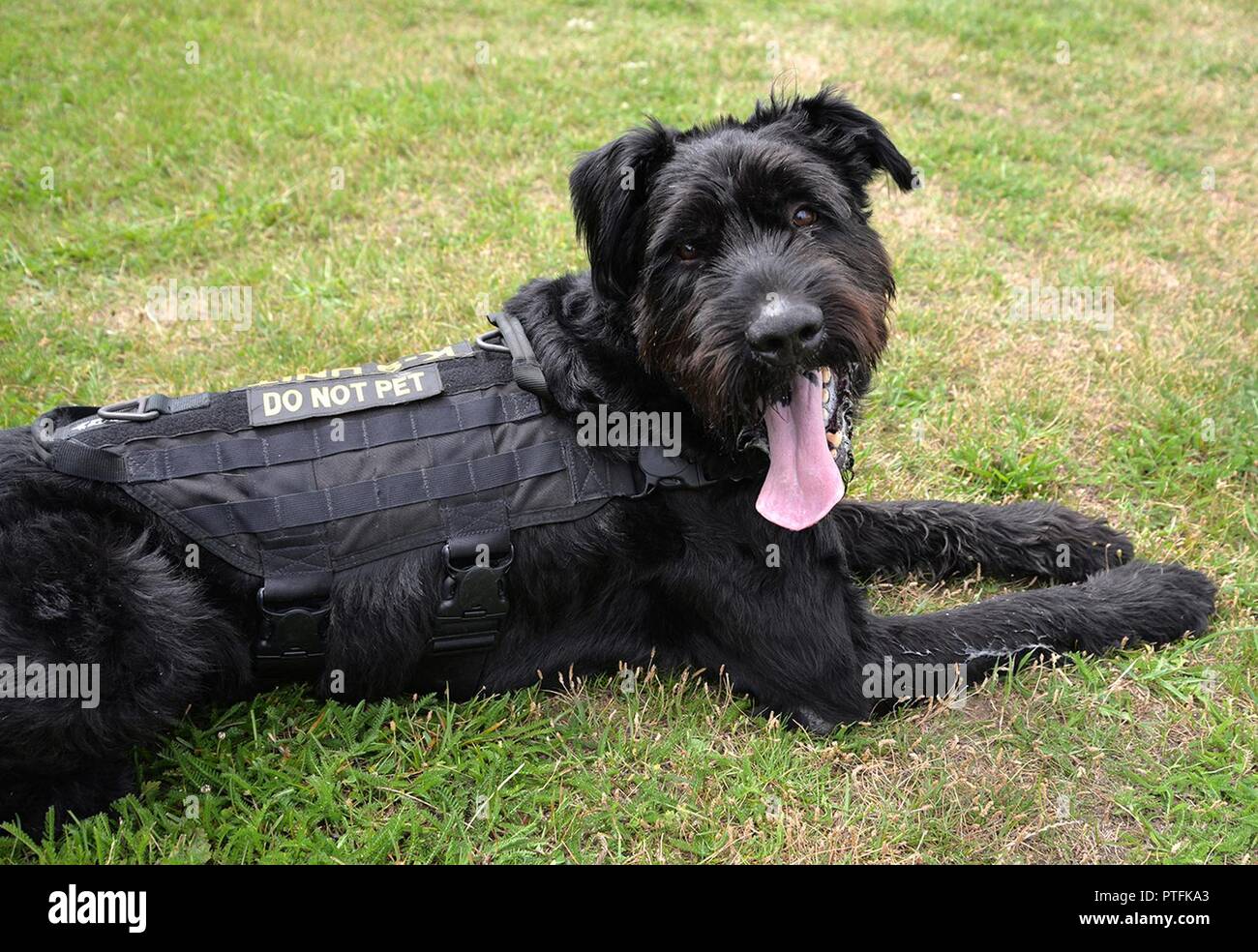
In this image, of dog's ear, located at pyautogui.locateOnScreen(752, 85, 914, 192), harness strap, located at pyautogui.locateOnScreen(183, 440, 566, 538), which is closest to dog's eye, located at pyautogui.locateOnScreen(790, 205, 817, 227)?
dog's ear, located at pyautogui.locateOnScreen(752, 85, 914, 192)

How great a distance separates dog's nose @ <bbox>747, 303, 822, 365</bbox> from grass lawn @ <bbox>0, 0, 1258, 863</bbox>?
140 cm

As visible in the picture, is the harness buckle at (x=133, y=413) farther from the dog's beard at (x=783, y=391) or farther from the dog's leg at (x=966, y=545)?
the dog's leg at (x=966, y=545)

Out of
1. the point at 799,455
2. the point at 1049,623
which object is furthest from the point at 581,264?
the point at 1049,623

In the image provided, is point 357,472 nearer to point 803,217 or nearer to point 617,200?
point 617,200

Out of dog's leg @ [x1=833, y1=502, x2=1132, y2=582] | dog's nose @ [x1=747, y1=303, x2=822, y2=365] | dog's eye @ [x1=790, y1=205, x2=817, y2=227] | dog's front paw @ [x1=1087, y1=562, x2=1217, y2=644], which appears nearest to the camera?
dog's nose @ [x1=747, y1=303, x2=822, y2=365]

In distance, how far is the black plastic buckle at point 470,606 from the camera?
3334 millimetres

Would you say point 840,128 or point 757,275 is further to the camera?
point 840,128

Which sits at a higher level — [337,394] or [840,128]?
[840,128]

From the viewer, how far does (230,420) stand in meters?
3.27

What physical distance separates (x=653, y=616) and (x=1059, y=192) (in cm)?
548

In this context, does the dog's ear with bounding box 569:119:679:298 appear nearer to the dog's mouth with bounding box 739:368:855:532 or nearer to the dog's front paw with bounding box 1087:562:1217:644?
the dog's mouth with bounding box 739:368:855:532

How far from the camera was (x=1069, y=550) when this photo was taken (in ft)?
14.3

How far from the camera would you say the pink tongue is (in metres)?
3.34

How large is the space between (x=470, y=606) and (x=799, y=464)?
4.04ft
